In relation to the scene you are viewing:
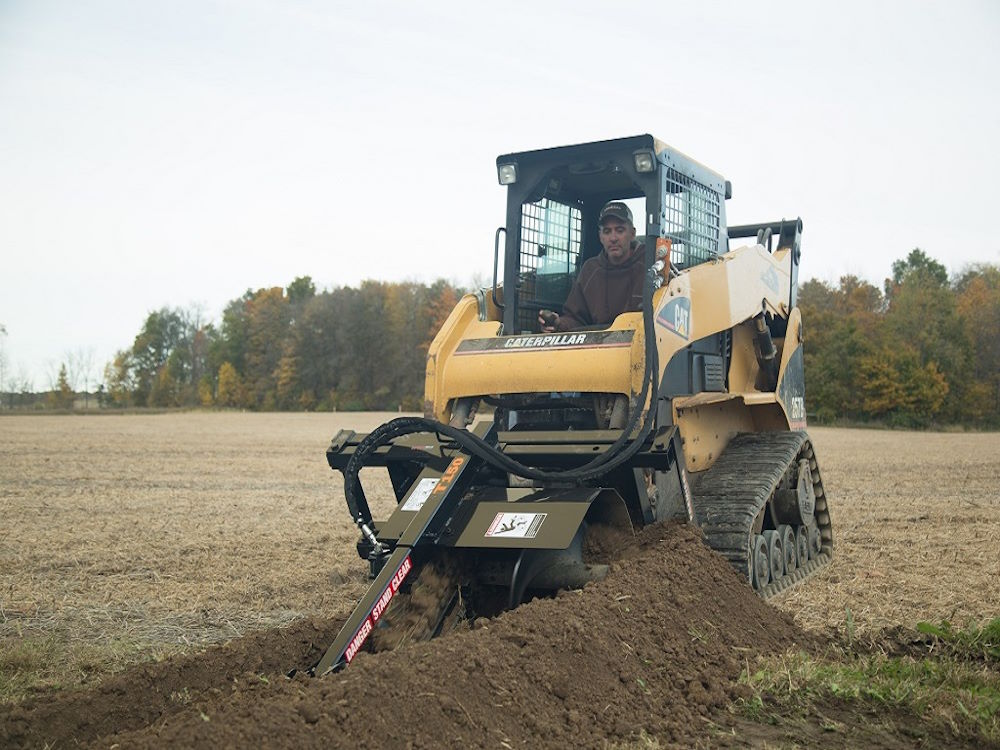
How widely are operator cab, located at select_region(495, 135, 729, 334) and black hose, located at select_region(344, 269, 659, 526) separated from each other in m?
1.25

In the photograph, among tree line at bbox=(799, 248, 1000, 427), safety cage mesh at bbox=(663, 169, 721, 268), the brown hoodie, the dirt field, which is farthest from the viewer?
tree line at bbox=(799, 248, 1000, 427)

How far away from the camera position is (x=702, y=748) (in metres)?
4.36

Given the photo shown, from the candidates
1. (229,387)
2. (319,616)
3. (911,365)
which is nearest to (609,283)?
(319,616)

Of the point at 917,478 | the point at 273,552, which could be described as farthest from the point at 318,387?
the point at 273,552

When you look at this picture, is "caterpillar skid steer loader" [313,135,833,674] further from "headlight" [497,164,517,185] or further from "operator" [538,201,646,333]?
"operator" [538,201,646,333]

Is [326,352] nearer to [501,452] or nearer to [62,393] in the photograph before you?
A: [62,393]

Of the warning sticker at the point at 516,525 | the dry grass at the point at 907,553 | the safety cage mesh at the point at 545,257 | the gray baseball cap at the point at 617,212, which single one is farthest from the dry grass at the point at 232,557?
the gray baseball cap at the point at 617,212

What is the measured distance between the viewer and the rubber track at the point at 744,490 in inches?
283

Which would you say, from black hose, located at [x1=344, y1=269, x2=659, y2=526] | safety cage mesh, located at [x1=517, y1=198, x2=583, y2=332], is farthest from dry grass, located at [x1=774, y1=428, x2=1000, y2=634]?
safety cage mesh, located at [x1=517, y1=198, x2=583, y2=332]

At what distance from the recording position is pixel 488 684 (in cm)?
444

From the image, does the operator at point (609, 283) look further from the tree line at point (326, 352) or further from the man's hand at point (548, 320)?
the tree line at point (326, 352)

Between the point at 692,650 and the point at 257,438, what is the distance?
3033cm

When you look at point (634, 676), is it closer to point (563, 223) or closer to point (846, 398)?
point (563, 223)

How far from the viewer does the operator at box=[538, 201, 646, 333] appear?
26.5 ft
